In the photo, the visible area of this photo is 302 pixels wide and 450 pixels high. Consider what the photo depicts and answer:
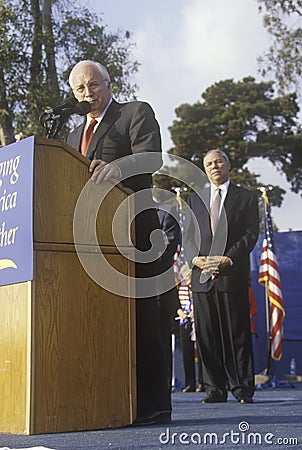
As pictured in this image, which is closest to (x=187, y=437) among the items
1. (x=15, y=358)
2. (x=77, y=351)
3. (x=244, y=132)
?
(x=77, y=351)

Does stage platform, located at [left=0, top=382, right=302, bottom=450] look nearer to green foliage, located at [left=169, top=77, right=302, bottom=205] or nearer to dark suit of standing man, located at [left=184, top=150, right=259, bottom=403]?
dark suit of standing man, located at [left=184, top=150, right=259, bottom=403]

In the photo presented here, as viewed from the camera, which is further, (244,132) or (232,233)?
(244,132)

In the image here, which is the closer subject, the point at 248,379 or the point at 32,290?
the point at 32,290

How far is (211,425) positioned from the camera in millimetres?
3697

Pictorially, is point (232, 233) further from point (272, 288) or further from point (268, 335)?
point (268, 335)

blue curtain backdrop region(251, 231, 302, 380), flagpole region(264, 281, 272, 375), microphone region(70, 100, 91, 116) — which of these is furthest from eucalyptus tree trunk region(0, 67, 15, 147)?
microphone region(70, 100, 91, 116)

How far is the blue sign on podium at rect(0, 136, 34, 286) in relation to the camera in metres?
3.36

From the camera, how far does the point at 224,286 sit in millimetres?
5988

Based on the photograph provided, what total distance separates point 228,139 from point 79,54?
15454 mm

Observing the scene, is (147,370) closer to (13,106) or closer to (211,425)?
(211,425)

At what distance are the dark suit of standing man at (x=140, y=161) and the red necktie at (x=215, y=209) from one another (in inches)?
85.9

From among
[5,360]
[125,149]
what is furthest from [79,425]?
[125,149]

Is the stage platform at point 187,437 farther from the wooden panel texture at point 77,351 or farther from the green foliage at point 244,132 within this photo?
the green foliage at point 244,132

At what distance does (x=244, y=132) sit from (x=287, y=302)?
19.1 metres
